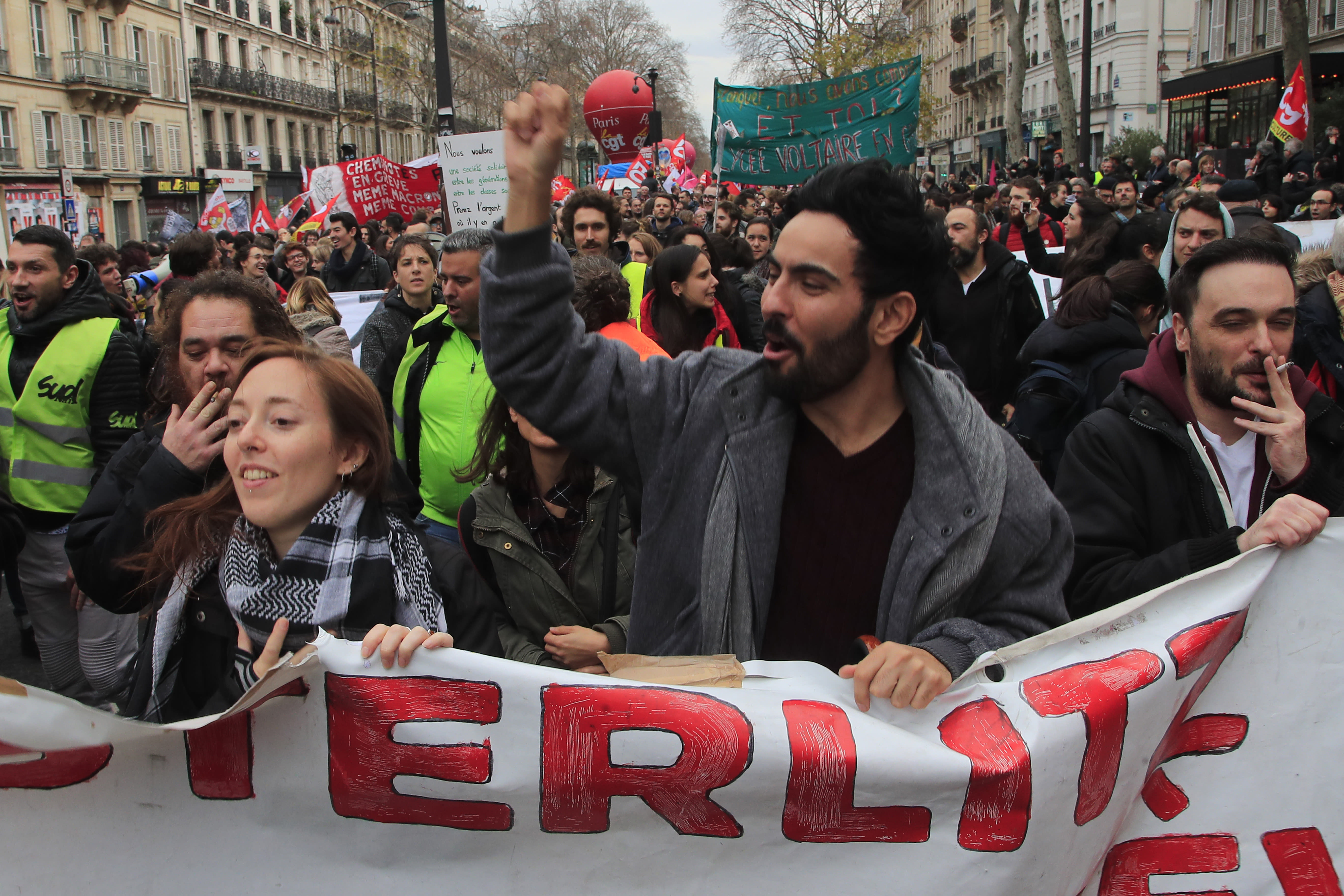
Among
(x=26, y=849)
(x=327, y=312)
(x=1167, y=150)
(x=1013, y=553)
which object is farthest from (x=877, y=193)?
(x=1167, y=150)

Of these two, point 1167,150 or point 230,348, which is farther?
point 1167,150

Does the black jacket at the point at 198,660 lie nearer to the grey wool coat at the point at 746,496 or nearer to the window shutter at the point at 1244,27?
the grey wool coat at the point at 746,496

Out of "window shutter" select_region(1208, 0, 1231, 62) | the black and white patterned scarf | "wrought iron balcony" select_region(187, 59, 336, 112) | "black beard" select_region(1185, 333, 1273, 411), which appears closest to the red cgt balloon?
"window shutter" select_region(1208, 0, 1231, 62)

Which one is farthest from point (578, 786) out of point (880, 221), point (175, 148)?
point (175, 148)

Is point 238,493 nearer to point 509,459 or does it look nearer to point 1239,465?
point 509,459

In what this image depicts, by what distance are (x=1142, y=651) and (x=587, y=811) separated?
3.41 ft

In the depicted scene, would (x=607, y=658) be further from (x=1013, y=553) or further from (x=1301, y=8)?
(x=1301, y=8)

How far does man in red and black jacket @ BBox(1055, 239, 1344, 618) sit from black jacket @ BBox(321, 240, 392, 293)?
8346 millimetres

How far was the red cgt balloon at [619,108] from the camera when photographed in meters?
26.0

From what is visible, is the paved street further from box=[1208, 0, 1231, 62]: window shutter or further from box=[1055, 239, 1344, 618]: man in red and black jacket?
box=[1208, 0, 1231, 62]: window shutter

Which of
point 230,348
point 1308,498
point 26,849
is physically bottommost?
point 26,849

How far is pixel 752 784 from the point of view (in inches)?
70.3

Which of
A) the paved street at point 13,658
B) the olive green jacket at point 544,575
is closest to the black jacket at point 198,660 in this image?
the olive green jacket at point 544,575

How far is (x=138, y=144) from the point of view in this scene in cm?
4194
